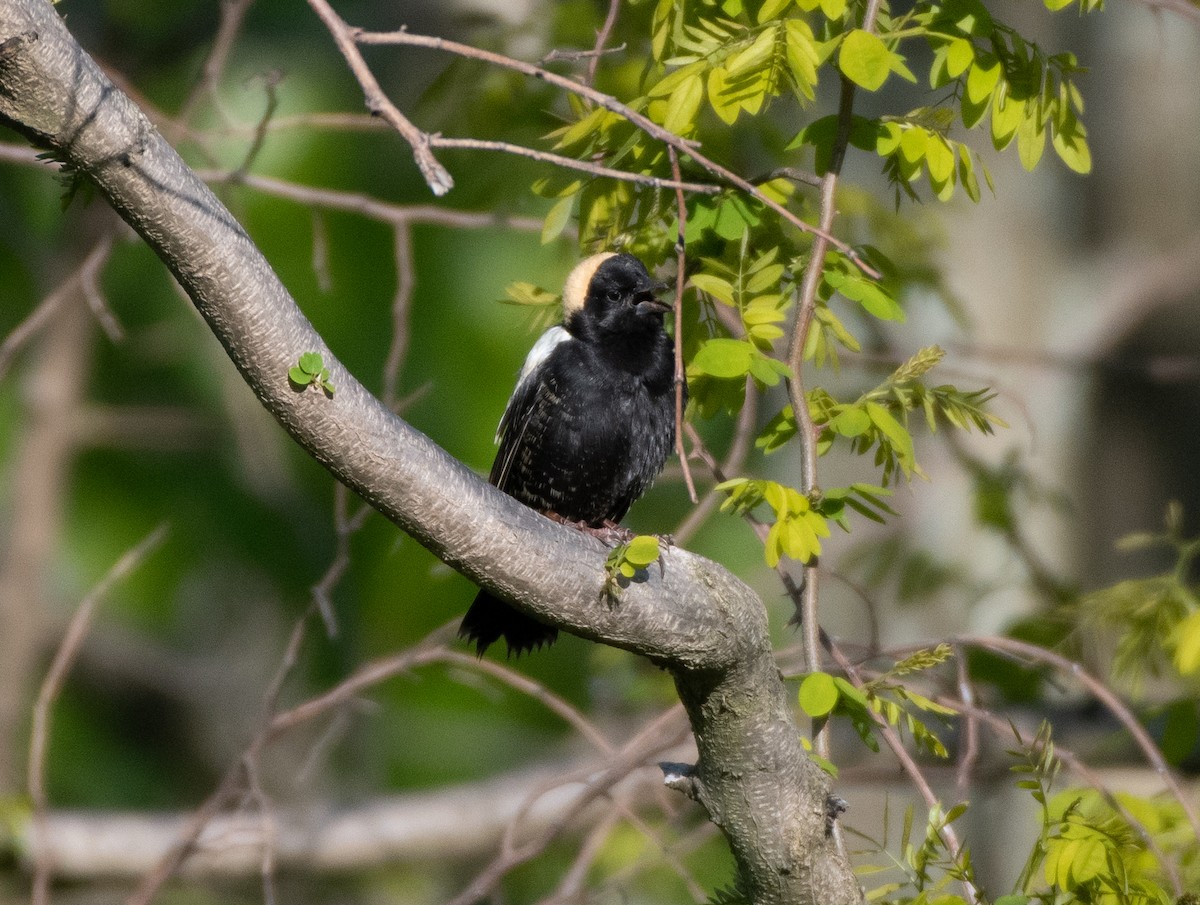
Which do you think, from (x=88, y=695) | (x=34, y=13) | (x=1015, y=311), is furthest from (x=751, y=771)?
(x=88, y=695)

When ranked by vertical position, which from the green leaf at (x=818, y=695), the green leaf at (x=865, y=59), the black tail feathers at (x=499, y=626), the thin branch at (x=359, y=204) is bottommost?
the black tail feathers at (x=499, y=626)

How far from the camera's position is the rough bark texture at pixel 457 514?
170 cm

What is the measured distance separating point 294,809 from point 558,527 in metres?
3.97

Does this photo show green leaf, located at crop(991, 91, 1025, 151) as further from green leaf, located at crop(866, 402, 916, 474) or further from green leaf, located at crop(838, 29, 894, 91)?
green leaf, located at crop(866, 402, 916, 474)

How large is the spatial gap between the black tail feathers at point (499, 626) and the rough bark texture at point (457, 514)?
832mm

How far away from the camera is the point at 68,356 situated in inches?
248

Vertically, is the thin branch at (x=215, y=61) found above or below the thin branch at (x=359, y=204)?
above

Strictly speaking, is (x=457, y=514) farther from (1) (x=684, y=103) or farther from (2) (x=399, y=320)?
(2) (x=399, y=320)

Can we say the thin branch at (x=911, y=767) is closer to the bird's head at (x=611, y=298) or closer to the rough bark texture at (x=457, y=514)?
the rough bark texture at (x=457, y=514)

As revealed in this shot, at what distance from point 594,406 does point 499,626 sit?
1.95ft

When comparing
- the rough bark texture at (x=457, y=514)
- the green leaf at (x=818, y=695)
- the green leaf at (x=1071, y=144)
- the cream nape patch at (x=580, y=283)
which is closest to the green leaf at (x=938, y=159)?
the green leaf at (x=1071, y=144)

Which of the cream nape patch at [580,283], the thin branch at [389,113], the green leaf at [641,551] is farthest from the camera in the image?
the cream nape patch at [580,283]

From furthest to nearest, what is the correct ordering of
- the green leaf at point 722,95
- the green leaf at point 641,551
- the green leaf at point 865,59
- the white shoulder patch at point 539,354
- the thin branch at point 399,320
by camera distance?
the white shoulder patch at point 539,354
the thin branch at point 399,320
the green leaf at point 722,95
the green leaf at point 865,59
the green leaf at point 641,551

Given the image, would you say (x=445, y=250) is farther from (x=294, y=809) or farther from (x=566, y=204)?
(x=566, y=204)
